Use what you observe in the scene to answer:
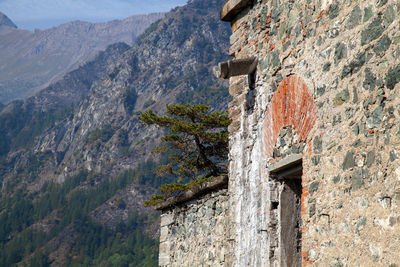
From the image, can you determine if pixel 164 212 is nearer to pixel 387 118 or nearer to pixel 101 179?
pixel 387 118

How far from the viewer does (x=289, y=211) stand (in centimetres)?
568

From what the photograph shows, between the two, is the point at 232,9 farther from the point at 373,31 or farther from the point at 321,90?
the point at 373,31

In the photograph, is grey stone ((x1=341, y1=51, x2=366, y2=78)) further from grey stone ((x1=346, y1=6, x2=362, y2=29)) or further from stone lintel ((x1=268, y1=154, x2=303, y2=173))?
stone lintel ((x1=268, y1=154, x2=303, y2=173))

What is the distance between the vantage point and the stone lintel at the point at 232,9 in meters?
6.70

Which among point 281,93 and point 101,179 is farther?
point 101,179

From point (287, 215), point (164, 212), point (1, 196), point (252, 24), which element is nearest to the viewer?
point (287, 215)

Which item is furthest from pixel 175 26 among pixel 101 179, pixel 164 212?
pixel 164 212

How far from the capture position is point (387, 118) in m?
4.07

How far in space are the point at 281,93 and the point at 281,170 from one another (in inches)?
31.4

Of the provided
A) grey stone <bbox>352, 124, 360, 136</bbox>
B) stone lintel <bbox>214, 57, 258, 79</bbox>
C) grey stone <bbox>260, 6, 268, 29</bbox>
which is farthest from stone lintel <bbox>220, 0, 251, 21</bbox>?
grey stone <bbox>352, 124, 360, 136</bbox>

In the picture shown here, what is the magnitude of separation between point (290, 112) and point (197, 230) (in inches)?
120

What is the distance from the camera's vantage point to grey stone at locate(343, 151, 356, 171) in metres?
4.39

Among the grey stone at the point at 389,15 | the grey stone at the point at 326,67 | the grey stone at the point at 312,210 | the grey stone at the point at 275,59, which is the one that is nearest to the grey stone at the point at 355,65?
the grey stone at the point at 326,67

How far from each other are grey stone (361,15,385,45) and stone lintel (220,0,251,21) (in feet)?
8.13
